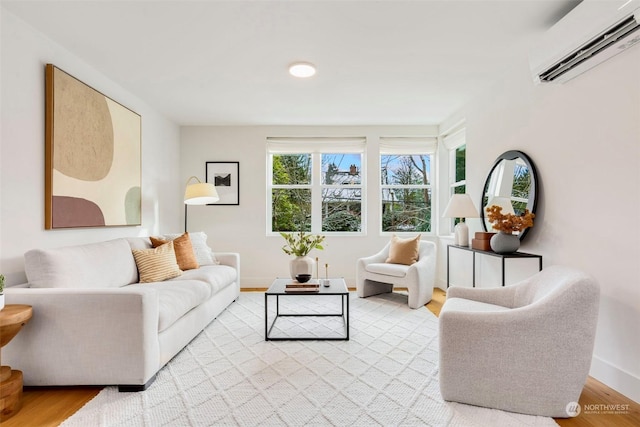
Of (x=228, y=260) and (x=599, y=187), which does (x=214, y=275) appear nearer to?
(x=228, y=260)

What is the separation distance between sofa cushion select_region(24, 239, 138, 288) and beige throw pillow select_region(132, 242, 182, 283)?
70 millimetres

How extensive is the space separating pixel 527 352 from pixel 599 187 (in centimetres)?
119

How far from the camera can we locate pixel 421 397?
2.04 metres

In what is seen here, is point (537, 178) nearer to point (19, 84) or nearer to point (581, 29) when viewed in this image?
point (581, 29)

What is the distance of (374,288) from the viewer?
4.52 m

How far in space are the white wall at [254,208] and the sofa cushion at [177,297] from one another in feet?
6.57

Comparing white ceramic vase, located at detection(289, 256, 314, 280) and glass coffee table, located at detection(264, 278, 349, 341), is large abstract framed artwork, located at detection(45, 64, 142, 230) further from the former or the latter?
white ceramic vase, located at detection(289, 256, 314, 280)

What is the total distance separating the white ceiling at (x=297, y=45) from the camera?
2244mm

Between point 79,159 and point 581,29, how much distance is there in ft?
12.2

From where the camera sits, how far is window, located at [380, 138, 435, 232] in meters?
5.32

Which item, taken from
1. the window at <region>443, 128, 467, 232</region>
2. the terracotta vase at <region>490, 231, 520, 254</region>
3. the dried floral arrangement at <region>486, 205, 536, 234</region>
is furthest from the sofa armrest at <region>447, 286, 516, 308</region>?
the window at <region>443, 128, 467, 232</region>

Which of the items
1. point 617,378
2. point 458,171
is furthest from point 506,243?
point 458,171

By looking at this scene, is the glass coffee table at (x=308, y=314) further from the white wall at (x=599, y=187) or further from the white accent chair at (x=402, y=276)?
the white wall at (x=599, y=187)

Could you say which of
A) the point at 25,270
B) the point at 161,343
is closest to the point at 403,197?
the point at 161,343
